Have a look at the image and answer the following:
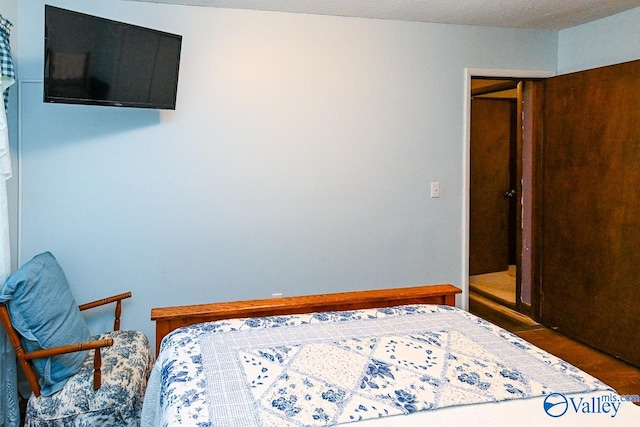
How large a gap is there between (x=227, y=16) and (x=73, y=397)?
2204 millimetres

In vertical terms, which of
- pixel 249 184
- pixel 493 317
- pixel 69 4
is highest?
pixel 69 4

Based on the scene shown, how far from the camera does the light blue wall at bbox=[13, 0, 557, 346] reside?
8.95 feet

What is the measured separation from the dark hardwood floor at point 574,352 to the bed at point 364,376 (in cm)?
151

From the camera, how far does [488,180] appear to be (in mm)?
5258

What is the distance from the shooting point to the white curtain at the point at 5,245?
2070mm

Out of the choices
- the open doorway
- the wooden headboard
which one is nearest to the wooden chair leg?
the wooden headboard

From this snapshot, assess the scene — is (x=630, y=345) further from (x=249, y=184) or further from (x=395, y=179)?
(x=249, y=184)

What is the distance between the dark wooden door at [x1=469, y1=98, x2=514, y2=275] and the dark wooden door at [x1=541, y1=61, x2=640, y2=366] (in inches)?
61.9

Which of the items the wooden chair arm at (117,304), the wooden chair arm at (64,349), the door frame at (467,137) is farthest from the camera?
→ the door frame at (467,137)

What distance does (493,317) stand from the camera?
13.1ft

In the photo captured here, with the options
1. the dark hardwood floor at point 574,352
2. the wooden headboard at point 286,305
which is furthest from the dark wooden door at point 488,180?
the wooden headboard at point 286,305

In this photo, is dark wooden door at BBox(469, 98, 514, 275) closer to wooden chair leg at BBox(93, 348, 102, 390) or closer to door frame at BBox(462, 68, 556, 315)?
door frame at BBox(462, 68, 556, 315)

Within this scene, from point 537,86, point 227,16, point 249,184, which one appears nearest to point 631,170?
point 537,86

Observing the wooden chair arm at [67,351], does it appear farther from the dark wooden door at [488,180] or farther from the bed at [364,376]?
the dark wooden door at [488,180]
